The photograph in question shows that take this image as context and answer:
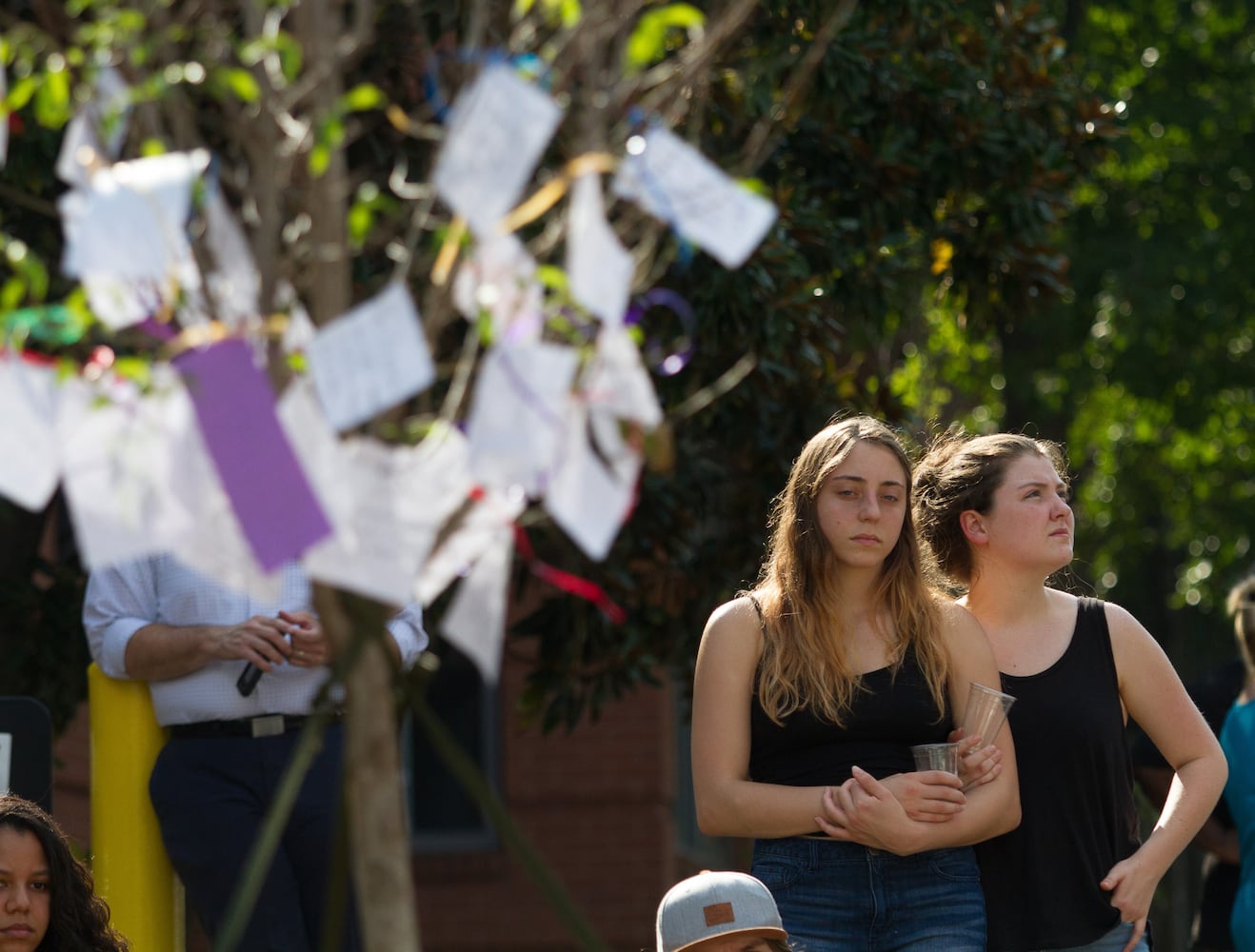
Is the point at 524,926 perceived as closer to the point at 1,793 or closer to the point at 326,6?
the point at 1,793

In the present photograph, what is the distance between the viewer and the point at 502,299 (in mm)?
2230

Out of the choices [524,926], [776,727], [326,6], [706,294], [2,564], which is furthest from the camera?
[524,926]

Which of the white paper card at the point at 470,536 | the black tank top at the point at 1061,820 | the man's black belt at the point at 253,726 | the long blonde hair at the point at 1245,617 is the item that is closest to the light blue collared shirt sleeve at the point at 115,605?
the man's black belt at the point at 253,726

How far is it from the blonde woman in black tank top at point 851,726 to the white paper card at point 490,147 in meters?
2.12

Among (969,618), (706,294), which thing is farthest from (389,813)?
(706,294)

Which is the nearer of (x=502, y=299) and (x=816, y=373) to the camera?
(x=502, y=299)

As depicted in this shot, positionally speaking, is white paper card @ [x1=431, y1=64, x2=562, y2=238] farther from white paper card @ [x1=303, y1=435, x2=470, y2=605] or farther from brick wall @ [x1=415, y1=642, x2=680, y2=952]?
brick wall @ [x1=415, y1=642, x2=680, y2=952]

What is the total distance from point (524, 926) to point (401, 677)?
9963mm

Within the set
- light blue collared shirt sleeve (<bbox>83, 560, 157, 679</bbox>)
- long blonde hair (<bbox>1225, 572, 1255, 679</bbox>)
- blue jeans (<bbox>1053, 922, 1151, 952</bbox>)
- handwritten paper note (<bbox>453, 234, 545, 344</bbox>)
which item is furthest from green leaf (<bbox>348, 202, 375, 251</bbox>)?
long blonde hair (<bbox>1225, 572, 1255, 679</bbox>)

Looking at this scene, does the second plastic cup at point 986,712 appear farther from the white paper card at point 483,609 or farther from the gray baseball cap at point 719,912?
the white paper card at point 483,609

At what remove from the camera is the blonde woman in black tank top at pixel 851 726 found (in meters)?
4.02

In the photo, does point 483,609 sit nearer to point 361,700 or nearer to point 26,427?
point 361,700

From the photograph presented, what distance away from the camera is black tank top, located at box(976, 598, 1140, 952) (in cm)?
415

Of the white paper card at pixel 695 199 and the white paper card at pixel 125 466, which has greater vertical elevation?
the white paper card at pixel 695 199
